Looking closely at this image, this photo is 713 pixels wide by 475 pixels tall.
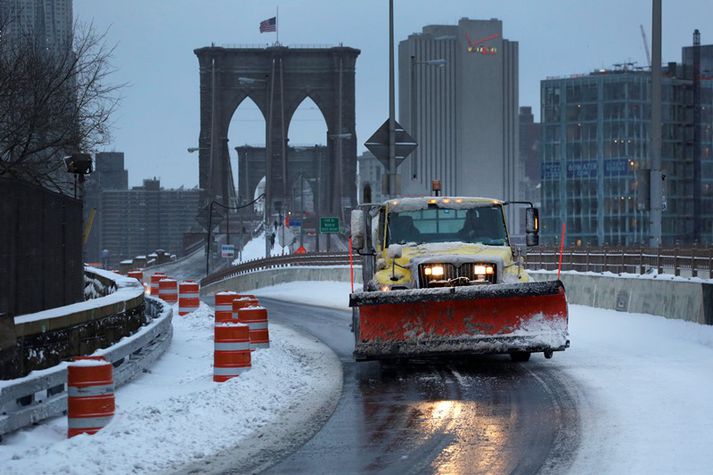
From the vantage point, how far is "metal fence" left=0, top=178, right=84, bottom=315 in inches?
527

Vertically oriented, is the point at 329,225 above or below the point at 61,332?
above

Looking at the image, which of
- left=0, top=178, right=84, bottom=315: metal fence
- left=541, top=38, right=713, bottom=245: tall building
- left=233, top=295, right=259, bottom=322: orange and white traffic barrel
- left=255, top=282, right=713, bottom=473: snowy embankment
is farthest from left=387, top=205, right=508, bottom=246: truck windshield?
left=541, top=38, right=713, bottom=245: tall building

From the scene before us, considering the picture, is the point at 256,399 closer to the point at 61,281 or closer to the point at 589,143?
the point at 61,281

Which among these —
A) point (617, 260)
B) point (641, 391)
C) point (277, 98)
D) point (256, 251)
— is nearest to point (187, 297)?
point (617, 260)

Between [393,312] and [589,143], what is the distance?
429 ft

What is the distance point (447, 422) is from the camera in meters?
11.4

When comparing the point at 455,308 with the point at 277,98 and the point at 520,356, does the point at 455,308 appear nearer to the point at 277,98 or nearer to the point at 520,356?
the point at 520,356

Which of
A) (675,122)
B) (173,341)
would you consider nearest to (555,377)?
(173,341)

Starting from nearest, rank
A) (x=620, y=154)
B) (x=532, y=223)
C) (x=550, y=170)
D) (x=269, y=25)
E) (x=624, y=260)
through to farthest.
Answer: (x=532, y=223) < (x=624, y=260) < (x=269, y=25) < (x=620, y=154) < (x=550, y=170)

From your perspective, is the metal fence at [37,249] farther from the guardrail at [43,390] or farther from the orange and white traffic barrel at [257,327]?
the orange and white traffic barrel at [257,327]

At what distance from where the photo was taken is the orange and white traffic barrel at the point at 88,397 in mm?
10523

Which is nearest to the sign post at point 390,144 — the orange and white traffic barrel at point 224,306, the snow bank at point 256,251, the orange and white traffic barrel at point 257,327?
the orange and white traffic barrel at point 224,306

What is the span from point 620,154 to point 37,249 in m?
130

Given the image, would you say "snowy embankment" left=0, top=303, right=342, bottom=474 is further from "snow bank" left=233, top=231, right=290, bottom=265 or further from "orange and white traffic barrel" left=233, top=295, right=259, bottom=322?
"snow bank" left=233, top=231, right=290, bottom=265
